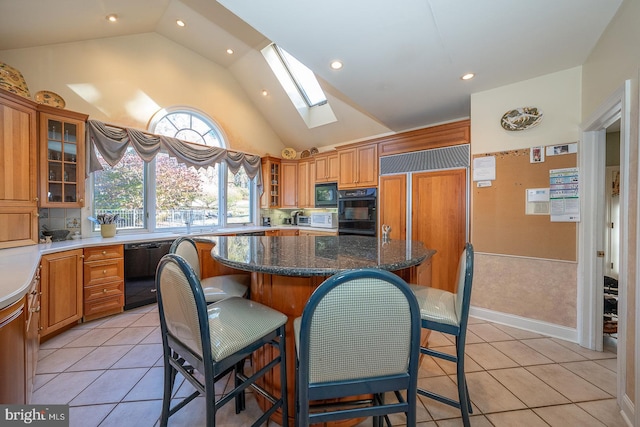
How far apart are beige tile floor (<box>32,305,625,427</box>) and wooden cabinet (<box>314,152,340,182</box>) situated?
3066mm

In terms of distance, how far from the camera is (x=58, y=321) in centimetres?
236

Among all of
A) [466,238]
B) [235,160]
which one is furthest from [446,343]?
[235,160]

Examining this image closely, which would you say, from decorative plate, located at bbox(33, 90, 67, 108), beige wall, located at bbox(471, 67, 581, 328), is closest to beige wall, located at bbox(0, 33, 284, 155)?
decorative plate, located at bbox(33, 90, 67, 108)

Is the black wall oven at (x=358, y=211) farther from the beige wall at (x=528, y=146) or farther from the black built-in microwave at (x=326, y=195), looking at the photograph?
the beige wall at (x=528, y=146)

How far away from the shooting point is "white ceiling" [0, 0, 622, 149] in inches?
67.1

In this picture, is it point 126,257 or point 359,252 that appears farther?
point 126,257

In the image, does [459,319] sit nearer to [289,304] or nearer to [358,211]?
[289,304]

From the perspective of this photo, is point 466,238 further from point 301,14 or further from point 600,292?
point 301,14

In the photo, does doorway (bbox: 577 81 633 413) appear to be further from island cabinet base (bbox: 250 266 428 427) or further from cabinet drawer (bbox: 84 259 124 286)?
cabinet drawer (bbox: 84 259 124 286)

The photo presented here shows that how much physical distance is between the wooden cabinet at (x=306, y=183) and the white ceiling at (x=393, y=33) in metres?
1.88

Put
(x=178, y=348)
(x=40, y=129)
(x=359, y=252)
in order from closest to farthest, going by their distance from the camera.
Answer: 1. (x=178, y=348)
2. (x=359, y=252)
3. (x=40, y=129)

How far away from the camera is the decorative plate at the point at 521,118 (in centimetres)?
251

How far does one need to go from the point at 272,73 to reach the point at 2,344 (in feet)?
14.6

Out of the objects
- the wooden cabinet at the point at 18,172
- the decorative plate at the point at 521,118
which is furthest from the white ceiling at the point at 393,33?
the wooden cabinet at the point at 18,172
